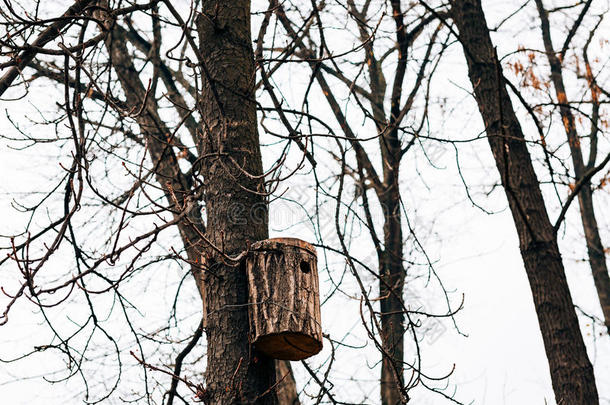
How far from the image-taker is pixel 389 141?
6.99 metres

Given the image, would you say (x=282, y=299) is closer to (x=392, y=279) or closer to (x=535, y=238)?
(x=535, y=238)

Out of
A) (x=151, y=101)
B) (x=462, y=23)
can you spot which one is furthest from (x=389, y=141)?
(x=151, y=101)

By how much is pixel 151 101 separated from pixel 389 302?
2925 mm

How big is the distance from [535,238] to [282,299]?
2191 mm

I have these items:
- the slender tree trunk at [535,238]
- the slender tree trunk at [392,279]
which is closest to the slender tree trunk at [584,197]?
the slender tree trunk at [392,279]

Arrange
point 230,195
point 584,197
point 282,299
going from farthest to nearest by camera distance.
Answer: point 584,197, point 230,195, point 282,299

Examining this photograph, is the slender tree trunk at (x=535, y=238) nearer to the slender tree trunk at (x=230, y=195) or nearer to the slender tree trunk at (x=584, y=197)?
the slender tree trunk at (x=230, y=195)

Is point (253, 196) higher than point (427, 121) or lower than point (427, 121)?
lower

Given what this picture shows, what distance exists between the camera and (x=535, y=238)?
4.26 meters

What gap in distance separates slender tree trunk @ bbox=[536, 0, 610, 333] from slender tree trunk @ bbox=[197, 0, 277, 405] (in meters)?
5.03

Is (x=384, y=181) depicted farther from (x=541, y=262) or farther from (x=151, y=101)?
A: (x=541, y=262)

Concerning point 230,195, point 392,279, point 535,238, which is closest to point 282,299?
point 230,195

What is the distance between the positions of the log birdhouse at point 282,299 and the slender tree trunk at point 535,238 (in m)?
1.44

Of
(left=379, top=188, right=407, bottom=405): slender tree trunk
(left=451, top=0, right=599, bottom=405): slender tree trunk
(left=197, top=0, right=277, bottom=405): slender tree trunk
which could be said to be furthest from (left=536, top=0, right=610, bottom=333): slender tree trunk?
(left=197, top=0, right=277, bottom=405): slender tree trunk
